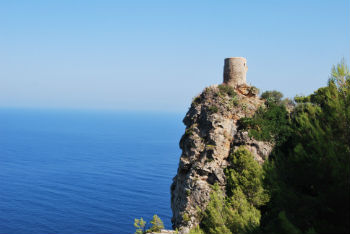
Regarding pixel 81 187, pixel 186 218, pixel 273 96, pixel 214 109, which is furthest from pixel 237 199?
pixel 81 187

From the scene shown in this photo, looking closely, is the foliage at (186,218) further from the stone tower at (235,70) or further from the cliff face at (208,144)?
the stone tower at (235,70)

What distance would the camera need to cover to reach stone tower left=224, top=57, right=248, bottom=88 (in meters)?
34.8

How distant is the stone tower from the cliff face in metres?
0.82

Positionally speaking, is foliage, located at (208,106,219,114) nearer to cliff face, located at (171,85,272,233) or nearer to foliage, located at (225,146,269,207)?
cliff face, located at (171,85,272,233)

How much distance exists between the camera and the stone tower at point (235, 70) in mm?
34844

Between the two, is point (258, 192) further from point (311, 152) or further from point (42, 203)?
point (42, 203)

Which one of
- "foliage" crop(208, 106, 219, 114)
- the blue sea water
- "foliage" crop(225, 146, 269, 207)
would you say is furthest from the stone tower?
the blue sea water

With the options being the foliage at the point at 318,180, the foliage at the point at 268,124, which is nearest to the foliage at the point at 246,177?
the foliage at the point at 268,124

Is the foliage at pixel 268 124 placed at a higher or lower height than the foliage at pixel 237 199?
higher

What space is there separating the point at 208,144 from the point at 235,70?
9.42 metres

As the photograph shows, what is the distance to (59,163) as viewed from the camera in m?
99.4

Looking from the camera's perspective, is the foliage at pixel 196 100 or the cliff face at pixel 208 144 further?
the foliage at pixel 196 100

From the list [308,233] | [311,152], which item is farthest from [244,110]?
[308,233]

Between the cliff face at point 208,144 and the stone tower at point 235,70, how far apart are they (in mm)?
819
